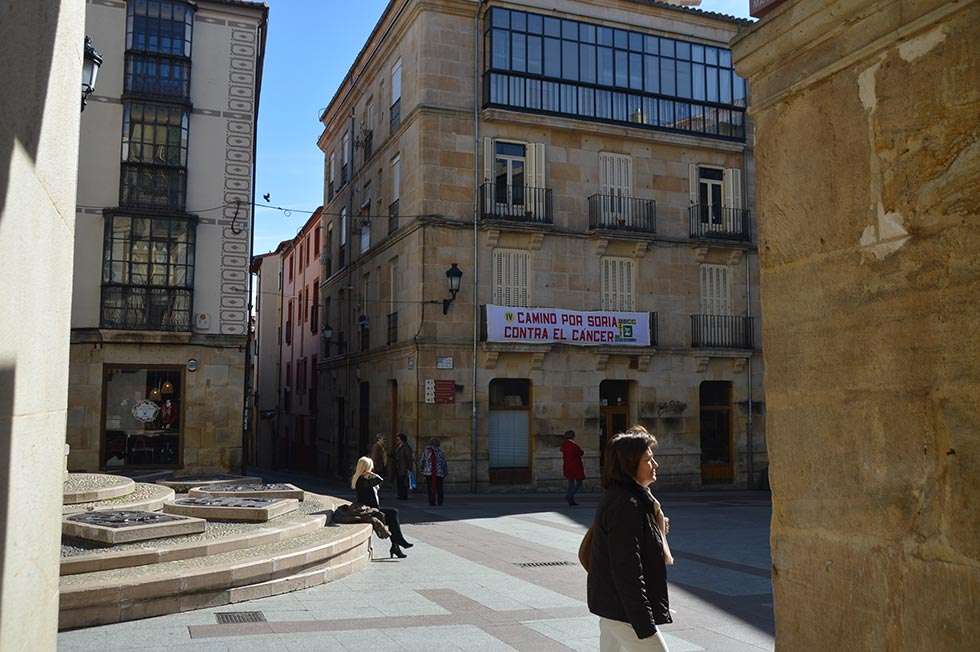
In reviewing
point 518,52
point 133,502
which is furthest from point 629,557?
point 518,52

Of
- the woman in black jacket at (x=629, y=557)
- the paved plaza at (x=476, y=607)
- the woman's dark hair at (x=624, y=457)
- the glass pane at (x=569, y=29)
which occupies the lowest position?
the paved plaza at (x=476, y=607)

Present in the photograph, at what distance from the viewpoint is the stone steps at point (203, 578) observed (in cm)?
725

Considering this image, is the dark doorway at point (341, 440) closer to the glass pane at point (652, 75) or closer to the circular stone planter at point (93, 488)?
the glass pane at point (652, 75)

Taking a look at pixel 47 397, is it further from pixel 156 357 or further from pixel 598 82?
pixel 598 82

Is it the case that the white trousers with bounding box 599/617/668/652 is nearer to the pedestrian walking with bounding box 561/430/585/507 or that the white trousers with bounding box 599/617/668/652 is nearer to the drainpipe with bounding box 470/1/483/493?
the pedestrian walking with bounding box 561/430/585/507

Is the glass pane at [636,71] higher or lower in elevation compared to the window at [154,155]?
higher

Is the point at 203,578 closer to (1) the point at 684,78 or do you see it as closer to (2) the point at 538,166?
(2) the point at 538,166

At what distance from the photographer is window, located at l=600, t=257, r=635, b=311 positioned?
25.5 metres

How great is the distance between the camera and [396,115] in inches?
1061

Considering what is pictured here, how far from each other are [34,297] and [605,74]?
23.9m

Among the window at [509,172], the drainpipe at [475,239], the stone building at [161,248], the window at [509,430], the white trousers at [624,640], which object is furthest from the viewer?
the window at [509,172]

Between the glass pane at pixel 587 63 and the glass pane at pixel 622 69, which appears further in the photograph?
the glass pane at pixel 622 69

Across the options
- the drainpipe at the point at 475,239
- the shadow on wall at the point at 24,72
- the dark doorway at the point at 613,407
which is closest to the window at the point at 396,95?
the drainpipe at the point at 475,239

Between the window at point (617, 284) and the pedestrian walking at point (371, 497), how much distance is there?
47.8 feet
